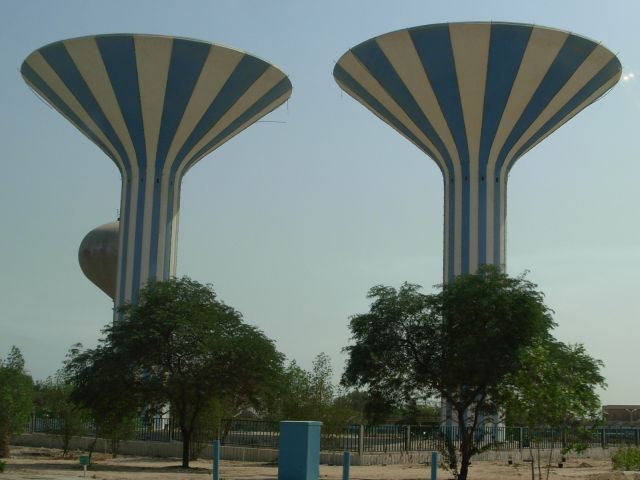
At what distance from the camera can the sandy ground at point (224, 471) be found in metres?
24.6

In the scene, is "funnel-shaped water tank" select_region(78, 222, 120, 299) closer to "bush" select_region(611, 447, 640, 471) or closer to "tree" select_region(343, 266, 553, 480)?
"tree" select_region(343, 266, 553, 480)

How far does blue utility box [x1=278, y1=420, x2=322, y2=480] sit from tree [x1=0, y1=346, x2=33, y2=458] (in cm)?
1537

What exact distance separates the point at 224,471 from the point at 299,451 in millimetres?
9215

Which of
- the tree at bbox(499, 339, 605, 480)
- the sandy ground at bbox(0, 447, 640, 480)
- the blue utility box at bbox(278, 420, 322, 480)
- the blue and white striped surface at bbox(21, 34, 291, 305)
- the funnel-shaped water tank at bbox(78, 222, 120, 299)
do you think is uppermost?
the blue and white striped surface at bbox(21, 34, 291, 305)

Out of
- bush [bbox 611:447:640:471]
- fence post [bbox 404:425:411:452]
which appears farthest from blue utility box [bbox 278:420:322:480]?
fence post [bbox 404:425:411:452]

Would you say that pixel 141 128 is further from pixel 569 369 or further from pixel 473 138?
pixel 569 369

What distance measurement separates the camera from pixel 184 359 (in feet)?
97.5

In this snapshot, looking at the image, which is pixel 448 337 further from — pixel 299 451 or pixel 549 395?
pixel 299 451

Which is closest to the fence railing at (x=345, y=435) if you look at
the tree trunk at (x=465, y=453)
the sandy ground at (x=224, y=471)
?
the sandy ground at (x=224, y=471)

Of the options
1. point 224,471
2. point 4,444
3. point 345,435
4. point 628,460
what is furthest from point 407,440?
point 4,444

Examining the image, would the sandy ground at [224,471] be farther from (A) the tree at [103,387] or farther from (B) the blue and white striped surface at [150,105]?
(B) the blue and white striped surface at [150,105]

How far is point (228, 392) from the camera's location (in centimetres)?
2928

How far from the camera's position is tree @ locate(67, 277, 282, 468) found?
95.7ft

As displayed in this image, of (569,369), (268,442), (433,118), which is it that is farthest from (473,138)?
(569,369)
